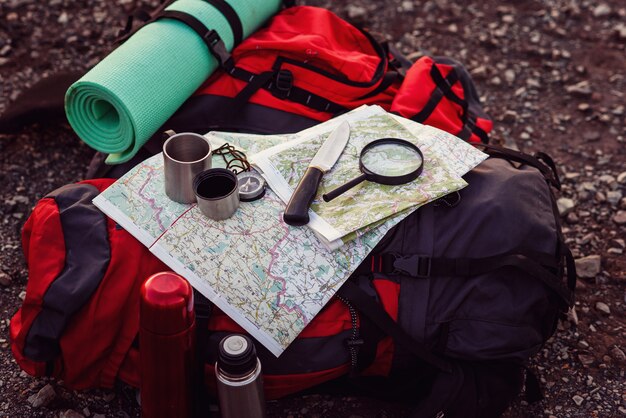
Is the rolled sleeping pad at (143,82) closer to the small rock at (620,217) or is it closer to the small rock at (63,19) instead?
the small rock at (63,19)

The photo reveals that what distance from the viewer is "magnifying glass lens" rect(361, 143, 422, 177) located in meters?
2.62

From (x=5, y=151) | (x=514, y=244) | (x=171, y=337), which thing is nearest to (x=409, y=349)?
(x=514, y=244)

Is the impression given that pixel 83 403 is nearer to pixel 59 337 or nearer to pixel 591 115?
pixel 59 337

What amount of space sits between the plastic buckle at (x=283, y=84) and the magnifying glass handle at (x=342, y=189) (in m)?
Result: 0.70

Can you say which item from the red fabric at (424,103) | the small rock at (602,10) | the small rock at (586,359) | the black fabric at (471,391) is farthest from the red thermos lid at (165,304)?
the small rock at (602,10)

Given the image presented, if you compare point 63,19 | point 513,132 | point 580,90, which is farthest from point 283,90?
point 63,19

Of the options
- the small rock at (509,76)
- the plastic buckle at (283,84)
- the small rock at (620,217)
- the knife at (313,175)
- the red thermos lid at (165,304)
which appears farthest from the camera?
the small rock at (509,76)

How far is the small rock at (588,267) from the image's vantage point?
323 centimetres

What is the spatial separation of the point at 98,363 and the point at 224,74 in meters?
1.39

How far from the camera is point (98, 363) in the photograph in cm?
254

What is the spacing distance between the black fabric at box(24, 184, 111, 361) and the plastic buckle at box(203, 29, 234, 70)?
902mm

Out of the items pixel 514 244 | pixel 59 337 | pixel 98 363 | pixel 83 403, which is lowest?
pixel 83 403

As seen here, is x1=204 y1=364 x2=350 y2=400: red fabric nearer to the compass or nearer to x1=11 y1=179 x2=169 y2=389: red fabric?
x1=11 y1=179 x2=169 y2=389: red fabric

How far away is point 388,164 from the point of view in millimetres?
2660
